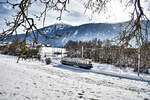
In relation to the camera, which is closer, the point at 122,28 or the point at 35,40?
the point at 35,40

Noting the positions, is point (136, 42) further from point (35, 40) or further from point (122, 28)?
point (35, 40)

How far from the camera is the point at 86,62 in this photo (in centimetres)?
1853

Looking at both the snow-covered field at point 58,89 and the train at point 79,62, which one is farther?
the train at point 79,62

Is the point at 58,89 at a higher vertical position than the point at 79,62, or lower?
lower

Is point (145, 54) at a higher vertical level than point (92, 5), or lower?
lower

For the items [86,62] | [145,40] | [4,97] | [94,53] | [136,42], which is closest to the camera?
[145,40]

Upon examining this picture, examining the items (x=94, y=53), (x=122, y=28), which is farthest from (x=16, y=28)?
(x=94, y=53)

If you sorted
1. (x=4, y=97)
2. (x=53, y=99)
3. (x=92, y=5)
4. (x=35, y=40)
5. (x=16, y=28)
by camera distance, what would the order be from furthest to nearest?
(x=53, y=99) → (x=4, y=97) → (x=92, y=5) → (x=35, y=40) → (x=16, y=28)

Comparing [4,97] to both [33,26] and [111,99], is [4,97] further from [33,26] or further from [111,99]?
[111,99]

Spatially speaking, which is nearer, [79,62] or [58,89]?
[58,89]

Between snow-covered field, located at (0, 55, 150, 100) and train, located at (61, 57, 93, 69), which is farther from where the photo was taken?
train, located at (61, 57, 93, 69)

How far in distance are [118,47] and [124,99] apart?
4524 mm

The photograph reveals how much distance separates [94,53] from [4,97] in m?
34.2

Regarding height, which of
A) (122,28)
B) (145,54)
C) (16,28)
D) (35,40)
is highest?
(122,28)
